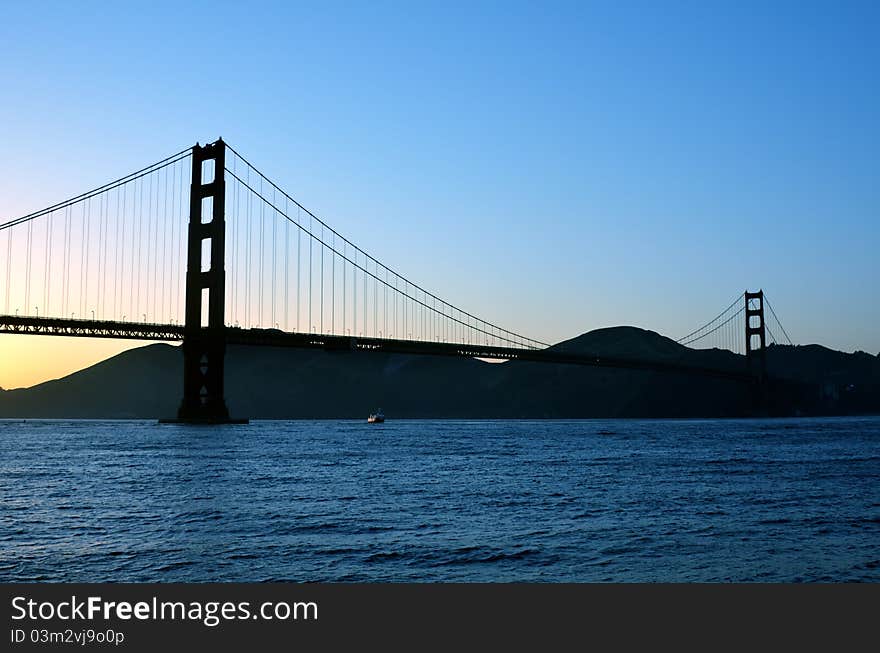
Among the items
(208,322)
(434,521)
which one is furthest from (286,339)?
(434,521)

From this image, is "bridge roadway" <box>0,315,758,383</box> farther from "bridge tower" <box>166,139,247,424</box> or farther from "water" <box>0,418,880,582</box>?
"water" <box>0,418,880,582</box>

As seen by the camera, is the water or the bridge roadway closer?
the water

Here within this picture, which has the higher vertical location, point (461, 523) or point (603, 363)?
point (603, 363)

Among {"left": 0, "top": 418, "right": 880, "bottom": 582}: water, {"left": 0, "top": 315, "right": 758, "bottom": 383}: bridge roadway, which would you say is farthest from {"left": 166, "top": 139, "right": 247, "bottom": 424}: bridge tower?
{"left": 0, "top": 418, "right": 880, "bottom": 582}: water

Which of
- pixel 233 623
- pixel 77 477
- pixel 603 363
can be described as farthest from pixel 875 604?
pixel 603 363

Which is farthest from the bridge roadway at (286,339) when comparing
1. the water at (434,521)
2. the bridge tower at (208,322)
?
the water at (434,521)

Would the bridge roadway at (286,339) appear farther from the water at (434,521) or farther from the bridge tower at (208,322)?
the water at (434,521)

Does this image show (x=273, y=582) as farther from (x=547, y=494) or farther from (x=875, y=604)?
(x=547, y=494)

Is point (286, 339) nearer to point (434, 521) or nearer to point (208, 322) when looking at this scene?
point (208, 322)
